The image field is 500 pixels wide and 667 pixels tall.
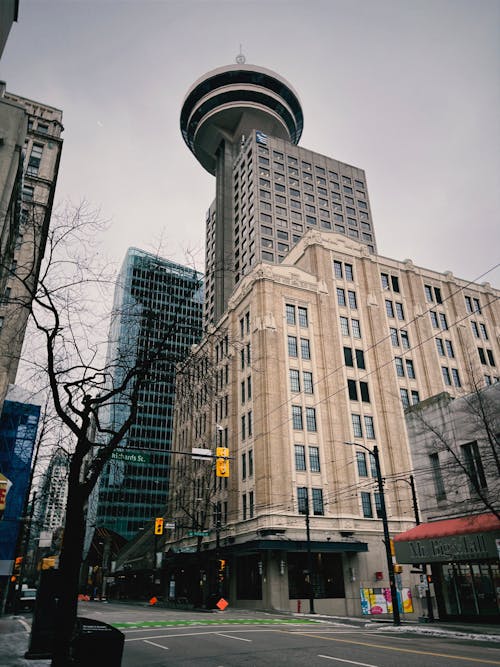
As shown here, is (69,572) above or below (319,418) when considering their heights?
below

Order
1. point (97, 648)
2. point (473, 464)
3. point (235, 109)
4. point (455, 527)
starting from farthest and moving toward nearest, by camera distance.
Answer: point (235, 109)
point (473, 464)
point (455, 527)
point (97, 648)

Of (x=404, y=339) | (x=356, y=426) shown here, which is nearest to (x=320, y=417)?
(x=356, y=426)

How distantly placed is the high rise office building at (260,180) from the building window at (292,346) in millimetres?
24719

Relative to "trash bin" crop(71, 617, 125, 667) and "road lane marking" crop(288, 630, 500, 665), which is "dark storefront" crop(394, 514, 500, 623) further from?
"trash bin" crop(71, 617, 125, 667)

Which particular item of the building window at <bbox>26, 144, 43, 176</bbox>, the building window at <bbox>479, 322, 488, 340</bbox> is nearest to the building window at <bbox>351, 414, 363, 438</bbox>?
the building window at <bbox>479, 322, 488, 340</bbox>

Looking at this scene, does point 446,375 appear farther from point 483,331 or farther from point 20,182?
point 20,182

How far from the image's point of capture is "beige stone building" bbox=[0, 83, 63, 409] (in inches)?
902

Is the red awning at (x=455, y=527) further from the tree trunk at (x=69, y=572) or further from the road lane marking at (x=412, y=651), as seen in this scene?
the tree trunk at (x=69, y=572)

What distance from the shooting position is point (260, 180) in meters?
87.2

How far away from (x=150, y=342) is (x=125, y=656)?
847cm

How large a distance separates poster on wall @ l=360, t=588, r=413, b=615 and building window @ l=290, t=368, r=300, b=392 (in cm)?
1766

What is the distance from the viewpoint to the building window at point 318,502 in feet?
131

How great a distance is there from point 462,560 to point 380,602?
16.3m

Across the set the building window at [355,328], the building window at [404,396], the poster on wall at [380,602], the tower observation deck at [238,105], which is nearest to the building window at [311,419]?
the building window at [355,328]
